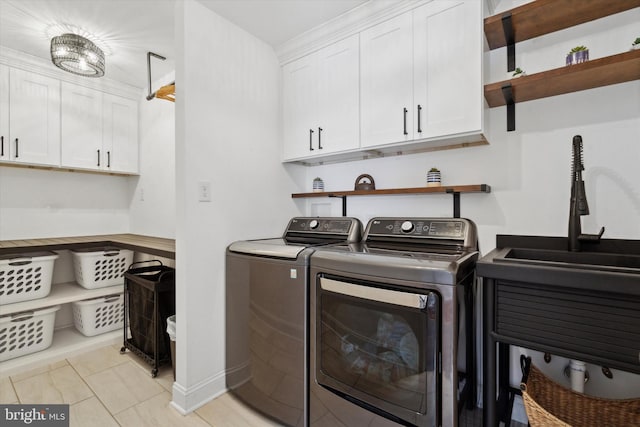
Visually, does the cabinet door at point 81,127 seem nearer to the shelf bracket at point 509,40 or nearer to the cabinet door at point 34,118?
the cabinet door at point 34,118

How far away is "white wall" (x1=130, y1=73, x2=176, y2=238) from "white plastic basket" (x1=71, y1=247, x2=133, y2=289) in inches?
14.1

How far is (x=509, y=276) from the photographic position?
1.03 metres

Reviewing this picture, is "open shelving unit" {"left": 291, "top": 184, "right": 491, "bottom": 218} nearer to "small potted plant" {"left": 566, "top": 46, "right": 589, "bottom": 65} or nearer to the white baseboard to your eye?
"small potted plant" {"left": 566, "top": 46, "right": 589, "bottom": 65}

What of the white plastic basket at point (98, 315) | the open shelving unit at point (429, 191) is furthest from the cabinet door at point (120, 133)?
the open shelving unit at point (429, 191)

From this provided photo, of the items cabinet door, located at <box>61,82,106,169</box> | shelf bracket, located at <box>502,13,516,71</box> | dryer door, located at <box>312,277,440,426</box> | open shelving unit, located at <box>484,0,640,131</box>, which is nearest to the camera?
dryer door, located at <box>312,277,440,426</box>

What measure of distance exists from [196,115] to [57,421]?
1870 mm

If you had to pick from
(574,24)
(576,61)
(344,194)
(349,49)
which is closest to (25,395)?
(344,194)

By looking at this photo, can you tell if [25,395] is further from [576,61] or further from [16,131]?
[576,61]

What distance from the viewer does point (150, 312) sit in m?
2.12

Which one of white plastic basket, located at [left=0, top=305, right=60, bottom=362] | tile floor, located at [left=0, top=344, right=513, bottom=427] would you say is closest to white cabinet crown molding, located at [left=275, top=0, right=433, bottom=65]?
tile floor, located at [left=0, top=344, right=513, bottom=427]

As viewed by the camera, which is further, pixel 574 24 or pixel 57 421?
pixel 57 421

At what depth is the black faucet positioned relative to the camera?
1.26 meters

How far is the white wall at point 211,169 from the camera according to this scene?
1.71 m

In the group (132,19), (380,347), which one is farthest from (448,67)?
(132,19)
